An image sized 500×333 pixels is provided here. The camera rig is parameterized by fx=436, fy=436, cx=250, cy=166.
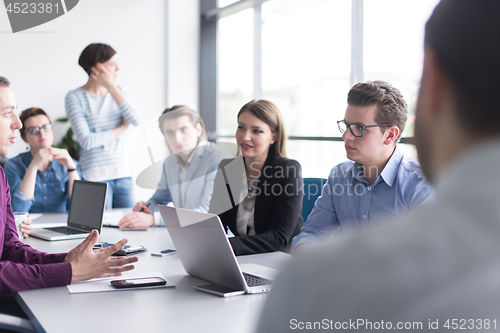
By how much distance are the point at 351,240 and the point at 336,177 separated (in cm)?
189

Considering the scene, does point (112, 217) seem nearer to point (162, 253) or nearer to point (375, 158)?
point (162, 253)

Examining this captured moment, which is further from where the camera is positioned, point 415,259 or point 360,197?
point 360,197

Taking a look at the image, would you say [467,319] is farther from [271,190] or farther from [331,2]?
[331,2]

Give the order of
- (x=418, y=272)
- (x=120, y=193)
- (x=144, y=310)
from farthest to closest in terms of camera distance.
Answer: (x=120, y=193) < (x=144, y=310) < (x=418, y=272)

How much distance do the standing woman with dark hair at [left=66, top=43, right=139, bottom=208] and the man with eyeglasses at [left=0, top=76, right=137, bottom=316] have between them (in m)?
1.50

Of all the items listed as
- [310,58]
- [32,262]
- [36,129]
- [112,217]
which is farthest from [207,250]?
[310,58]

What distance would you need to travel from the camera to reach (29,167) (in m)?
2.92

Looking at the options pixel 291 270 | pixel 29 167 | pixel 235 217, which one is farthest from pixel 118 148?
pixel 291 270

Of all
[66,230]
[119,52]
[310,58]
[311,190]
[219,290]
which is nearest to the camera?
[219,290]

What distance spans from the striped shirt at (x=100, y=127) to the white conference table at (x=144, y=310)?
2052 millimetres

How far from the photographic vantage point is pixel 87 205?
245 centimetres

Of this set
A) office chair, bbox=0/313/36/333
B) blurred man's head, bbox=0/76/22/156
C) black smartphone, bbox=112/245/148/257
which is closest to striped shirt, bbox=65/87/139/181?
blurred man's head, bbox=0/76/22/156

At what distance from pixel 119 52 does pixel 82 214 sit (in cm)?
342

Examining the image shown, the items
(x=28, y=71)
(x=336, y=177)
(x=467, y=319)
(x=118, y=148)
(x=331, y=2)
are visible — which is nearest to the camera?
(x=467, y=319)
